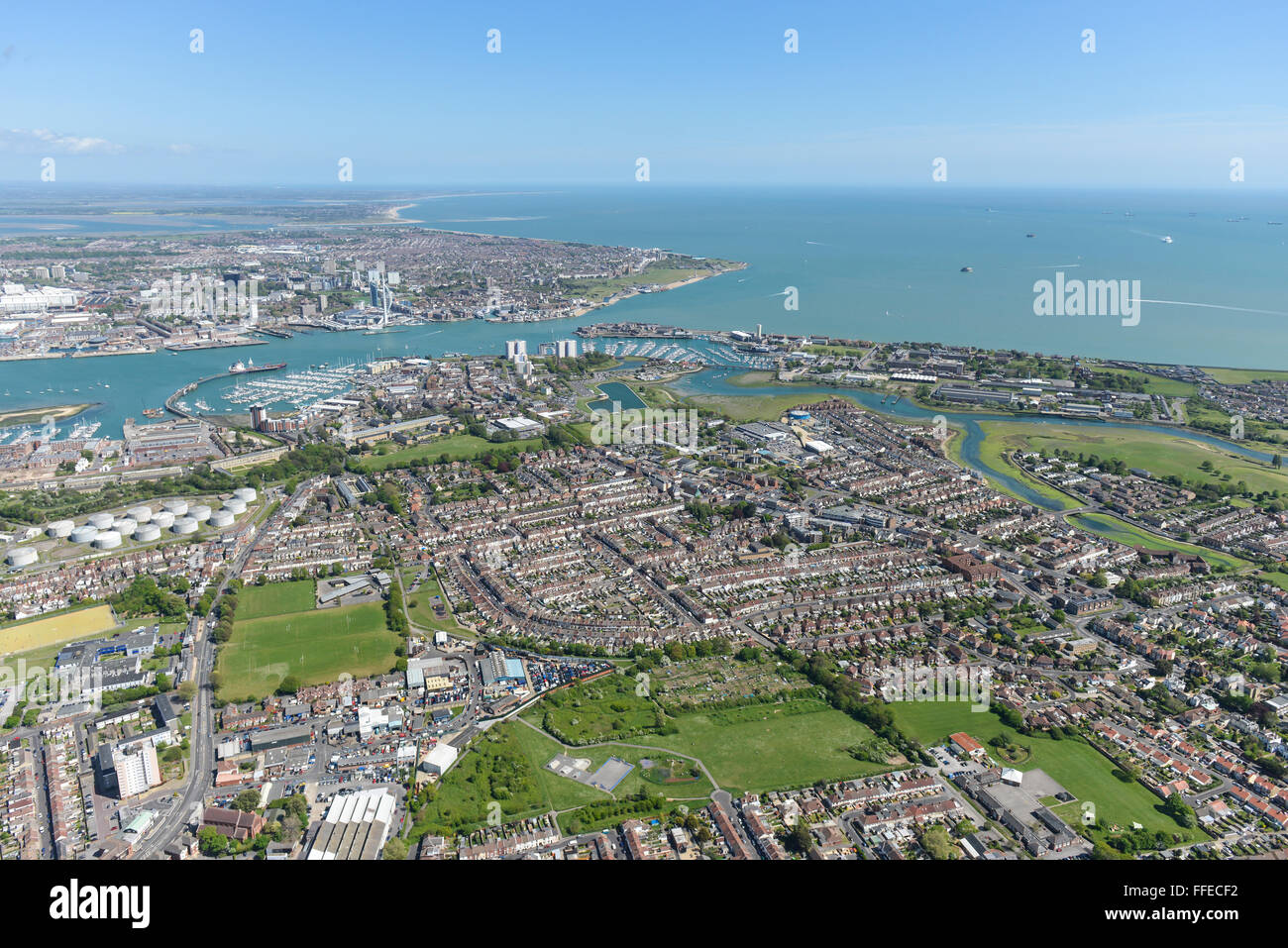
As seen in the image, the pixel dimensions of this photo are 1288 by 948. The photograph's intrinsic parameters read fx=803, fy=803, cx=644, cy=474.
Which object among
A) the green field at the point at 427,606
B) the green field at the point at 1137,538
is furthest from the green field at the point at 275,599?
the green field at the point at 1137,538

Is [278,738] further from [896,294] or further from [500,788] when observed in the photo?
[896,294]

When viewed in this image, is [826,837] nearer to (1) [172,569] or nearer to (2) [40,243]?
(1) [172,569]

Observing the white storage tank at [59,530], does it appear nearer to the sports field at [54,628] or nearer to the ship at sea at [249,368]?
the sports field at [54,628]

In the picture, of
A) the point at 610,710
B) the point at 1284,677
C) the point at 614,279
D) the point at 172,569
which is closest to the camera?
the point at 610,710

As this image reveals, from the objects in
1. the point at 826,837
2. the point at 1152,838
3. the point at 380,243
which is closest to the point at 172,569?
the point at 826,837

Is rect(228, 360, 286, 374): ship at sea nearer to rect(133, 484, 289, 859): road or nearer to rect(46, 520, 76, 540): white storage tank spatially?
rect(46, 520, 76, 540): white storage tank

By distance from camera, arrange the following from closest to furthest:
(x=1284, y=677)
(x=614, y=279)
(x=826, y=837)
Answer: (x=826, y=837) < (x=1284, y=677) < (x=614, y=279)
